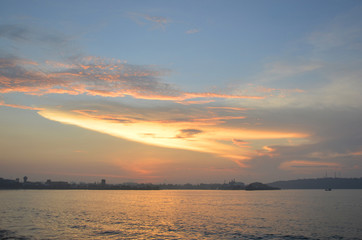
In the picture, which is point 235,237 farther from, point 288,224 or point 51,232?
point 51,232

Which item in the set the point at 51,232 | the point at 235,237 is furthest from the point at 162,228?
the point at 51,232

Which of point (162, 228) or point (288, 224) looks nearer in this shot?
point (162, 228)

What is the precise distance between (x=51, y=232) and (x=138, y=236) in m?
17.8

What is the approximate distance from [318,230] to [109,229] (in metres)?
44.7

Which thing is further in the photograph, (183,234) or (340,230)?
(340,230)

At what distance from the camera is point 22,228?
6444 cm

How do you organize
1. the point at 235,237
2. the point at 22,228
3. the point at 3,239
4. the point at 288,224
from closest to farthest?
the point at 3,239 < the point at 235,237 < the point at 22,228 < the point at 288,224

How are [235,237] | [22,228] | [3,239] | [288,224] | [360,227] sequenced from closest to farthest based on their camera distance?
1. [3,239]
2. [235,237]
3. [22,228]
4. [360,227]
5. [288,224]

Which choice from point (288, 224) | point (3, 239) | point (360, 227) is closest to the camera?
point (3, 239)

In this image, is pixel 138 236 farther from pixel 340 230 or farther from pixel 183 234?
pixel 340 230

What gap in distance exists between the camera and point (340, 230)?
66.1 m

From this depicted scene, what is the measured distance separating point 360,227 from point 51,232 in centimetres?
6654

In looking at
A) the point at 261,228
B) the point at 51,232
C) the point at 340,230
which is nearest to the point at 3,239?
the point at 51,232

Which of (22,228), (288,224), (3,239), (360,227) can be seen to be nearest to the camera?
→ (3,239)
